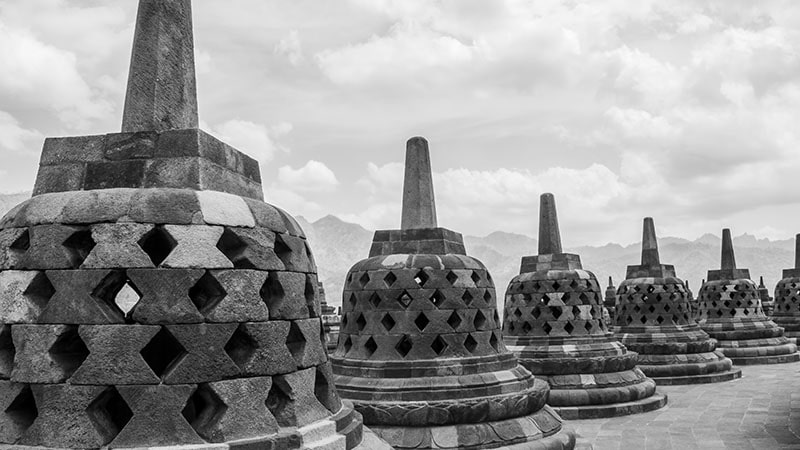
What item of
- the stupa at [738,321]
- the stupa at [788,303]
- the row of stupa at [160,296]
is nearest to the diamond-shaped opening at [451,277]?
the row of stupa at [160,296]

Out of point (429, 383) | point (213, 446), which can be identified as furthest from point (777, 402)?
point (213, 446)

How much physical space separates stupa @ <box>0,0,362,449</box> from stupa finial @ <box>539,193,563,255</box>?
32.1 feet

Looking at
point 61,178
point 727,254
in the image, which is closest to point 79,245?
point 61,178

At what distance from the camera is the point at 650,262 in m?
17.5

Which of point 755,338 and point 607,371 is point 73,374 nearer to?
point 607,371

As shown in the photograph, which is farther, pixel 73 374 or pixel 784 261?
pixel 784 261

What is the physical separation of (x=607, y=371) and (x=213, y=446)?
10.3m

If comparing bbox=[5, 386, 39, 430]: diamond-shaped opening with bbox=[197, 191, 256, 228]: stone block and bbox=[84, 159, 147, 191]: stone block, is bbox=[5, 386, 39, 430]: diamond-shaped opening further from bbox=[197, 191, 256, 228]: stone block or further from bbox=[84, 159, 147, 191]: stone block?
bbox=[197, 191, 256, 228]: stone block

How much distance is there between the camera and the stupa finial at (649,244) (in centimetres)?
1766

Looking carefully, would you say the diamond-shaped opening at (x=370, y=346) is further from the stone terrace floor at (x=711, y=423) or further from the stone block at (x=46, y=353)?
the stone block at (x=46, y=353)

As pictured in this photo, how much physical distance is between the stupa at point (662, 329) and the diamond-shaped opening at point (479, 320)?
8942 mm

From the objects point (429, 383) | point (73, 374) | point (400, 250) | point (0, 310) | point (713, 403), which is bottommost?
point (713, 403)

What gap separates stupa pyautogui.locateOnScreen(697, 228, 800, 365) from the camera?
19.9 metres

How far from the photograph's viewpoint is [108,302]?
3.63 meters
